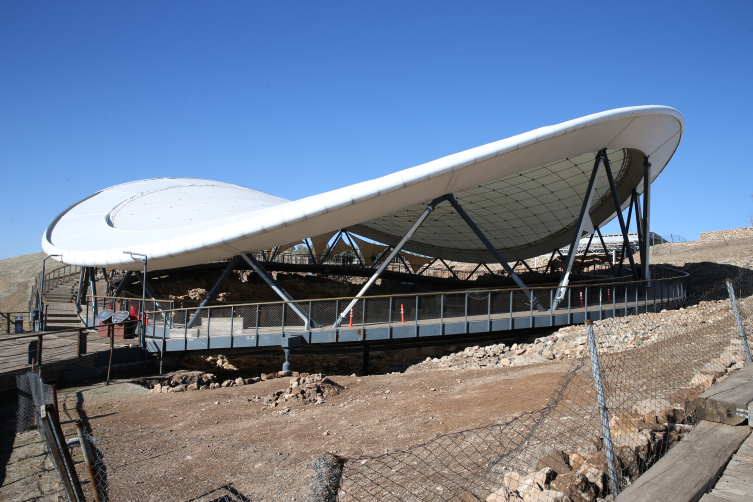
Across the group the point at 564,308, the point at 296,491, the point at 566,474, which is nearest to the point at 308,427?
the point at 296,491

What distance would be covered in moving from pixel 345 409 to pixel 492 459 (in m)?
4.29

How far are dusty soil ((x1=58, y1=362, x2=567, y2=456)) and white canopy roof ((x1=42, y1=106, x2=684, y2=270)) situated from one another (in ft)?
17.3

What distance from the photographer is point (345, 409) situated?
914cm

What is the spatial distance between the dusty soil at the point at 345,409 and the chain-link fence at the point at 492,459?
2.30ft

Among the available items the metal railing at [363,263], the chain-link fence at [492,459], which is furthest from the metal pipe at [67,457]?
the metal railing at [363,263]

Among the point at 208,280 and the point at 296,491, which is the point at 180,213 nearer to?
the point at 208,280

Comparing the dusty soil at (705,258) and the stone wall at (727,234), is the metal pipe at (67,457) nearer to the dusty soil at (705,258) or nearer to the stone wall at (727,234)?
the dusty soil at (705,258)

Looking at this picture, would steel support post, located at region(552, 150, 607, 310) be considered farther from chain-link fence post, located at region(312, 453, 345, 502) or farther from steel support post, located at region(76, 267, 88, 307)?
steel support post, located at region(76, 267, 88, 307)

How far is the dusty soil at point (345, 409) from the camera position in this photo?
7359mm

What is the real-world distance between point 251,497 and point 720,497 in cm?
443

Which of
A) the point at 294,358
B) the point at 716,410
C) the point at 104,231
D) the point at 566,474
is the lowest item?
the point at 294,358

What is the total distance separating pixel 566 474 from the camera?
400 cm

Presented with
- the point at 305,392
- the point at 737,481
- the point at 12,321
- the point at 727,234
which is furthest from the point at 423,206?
the point at 727,234

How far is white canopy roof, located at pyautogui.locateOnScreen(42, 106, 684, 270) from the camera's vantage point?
557 inches
